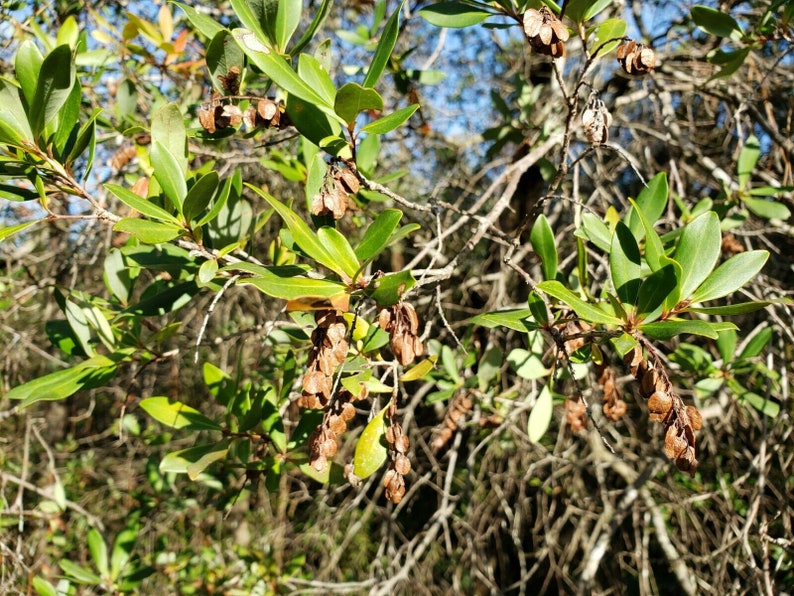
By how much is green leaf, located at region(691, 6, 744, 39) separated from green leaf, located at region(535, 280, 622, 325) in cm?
97

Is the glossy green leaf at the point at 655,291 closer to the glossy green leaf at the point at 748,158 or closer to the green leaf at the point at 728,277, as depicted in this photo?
the green leaf at the point at 728,277

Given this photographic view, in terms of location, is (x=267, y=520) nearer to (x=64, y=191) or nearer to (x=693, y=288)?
(x=64, y=191)

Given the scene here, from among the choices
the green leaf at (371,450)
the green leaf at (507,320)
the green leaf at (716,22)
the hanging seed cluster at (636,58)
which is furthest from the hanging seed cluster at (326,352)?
the green leaf at (716,22)

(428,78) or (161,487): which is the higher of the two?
(428,78)

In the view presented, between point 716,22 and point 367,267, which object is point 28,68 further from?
point 716,22

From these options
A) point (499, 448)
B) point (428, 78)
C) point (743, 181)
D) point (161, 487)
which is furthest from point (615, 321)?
point (499, 448)

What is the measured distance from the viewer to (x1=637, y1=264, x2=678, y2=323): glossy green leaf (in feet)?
2.65

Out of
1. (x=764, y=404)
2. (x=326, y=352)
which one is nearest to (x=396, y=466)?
(x=326, y=352)

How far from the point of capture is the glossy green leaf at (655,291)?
808 millimetres

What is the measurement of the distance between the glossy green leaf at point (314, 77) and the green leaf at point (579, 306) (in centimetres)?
43

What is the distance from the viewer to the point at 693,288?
0.87m

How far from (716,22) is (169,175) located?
4.39 feet

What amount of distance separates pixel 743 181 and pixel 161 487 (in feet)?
6.93

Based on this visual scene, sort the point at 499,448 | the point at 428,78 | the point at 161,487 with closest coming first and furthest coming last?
the point at 428,78 < the point at 161,487 < the point at 499,448
